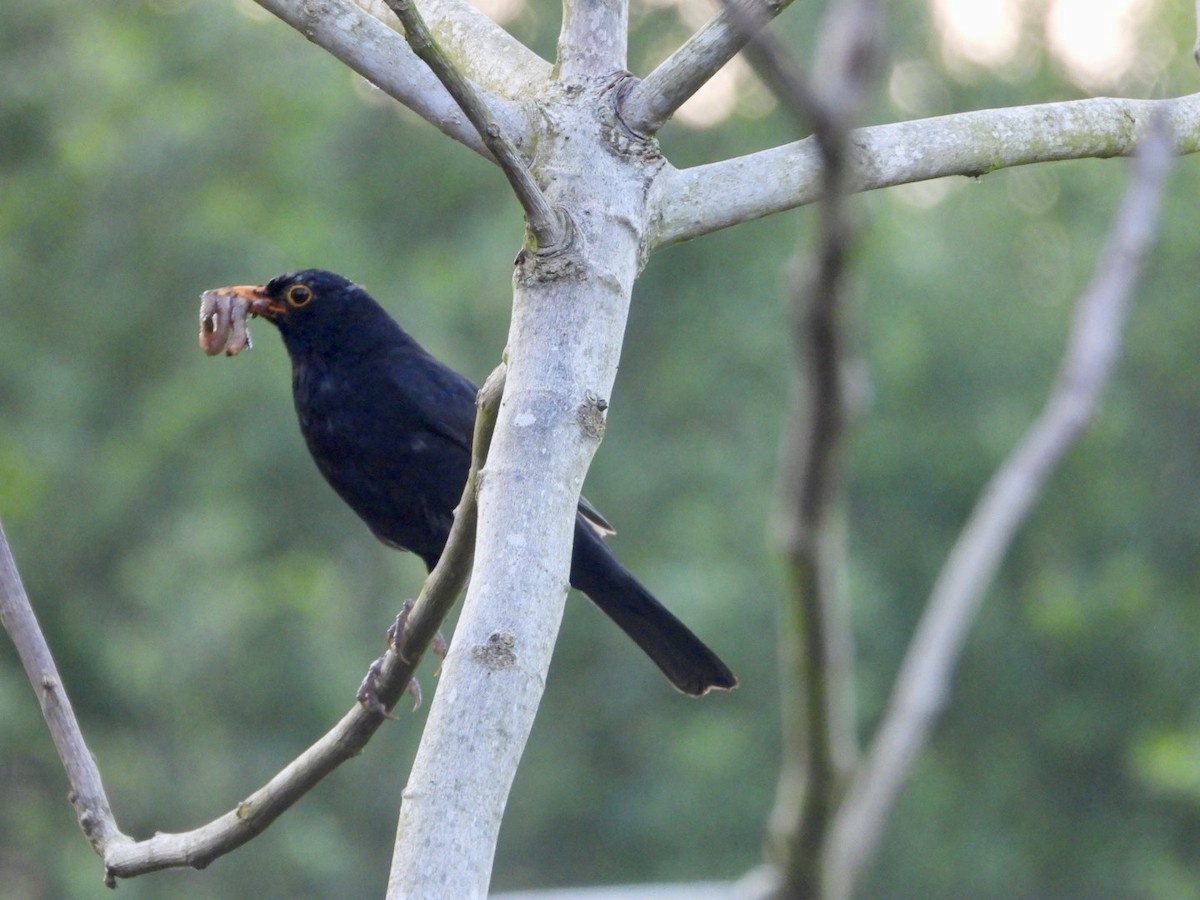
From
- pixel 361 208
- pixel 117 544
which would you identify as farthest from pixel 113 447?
pixel 361 208

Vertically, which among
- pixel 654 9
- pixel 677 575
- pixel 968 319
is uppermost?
pixel 654 9

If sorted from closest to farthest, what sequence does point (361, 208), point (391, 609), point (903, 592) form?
point (391, 609), point (903, 592), point (361, 208)

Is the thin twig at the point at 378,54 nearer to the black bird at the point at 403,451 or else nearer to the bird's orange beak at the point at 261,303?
the black bird at the point at 403,451

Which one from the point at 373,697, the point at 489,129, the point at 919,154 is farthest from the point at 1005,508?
the point at 373,697

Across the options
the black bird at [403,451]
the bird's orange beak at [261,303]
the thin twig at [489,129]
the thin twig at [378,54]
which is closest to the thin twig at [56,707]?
the thin twig at [378,54]

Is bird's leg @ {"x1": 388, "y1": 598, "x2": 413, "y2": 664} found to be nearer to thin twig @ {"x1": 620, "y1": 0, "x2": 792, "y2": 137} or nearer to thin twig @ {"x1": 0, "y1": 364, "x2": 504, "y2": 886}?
thin twig @ {"x1": 0, "y1": 364, "x2": 504, "y2": 886}

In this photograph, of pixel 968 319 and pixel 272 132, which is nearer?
pixel 272 132

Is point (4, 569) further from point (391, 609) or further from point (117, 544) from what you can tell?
point (117, 544)

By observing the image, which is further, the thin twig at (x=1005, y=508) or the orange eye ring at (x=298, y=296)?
the orange eye ring at (x=298, y=296)
